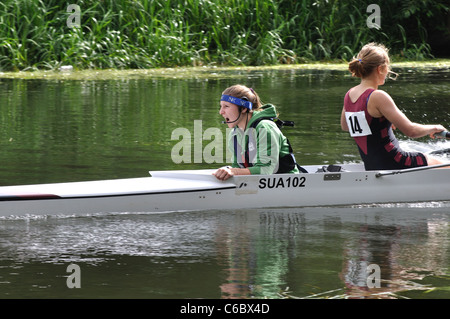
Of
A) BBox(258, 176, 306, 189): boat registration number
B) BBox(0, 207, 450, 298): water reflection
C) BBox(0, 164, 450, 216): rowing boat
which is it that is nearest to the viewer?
BBox(0, 207, 450, 298): water reflection

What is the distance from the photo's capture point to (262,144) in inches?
256

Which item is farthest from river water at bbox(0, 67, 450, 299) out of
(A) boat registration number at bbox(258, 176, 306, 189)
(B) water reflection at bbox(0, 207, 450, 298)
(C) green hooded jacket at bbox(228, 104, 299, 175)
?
(C) green hooded jacket at bbox(228, 104, 299, 175)

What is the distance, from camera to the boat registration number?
6.81 meters

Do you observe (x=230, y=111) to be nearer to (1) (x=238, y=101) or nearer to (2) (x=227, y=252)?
(1) (x=238, y=101)

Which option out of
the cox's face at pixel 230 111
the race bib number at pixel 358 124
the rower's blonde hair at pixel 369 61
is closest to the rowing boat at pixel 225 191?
the race bib number at pixel 358 124

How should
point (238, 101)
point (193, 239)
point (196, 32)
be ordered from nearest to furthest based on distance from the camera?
point (193, 239)
point (238, 101)
point (196, 32)

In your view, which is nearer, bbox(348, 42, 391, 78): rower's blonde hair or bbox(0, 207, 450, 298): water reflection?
bbox(0, 207, 450, 298): water reflection

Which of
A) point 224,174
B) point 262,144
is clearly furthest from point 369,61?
point 224,174

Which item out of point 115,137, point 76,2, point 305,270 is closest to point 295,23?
point 76,2

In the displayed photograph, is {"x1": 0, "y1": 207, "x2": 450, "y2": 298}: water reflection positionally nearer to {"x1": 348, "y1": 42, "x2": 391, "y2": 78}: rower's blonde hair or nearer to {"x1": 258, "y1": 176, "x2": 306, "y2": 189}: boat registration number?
{"x1": 258, "y1": 176, "x2": 306, "y2": 189}: boat registration number

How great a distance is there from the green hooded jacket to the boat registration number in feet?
0.21

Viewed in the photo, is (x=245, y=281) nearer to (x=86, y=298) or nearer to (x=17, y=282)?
(x=86, y=298)

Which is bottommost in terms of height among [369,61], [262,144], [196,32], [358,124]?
[262,144]

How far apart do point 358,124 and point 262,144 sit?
863 mm
